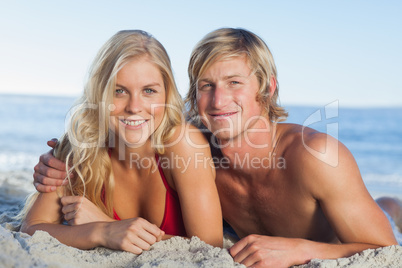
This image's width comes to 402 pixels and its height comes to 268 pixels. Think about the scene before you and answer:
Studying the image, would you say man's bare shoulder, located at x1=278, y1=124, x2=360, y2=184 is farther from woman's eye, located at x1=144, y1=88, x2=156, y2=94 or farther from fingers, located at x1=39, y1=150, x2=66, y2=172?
fingers, located at x1=39, y1=150, x2=66, y2=172

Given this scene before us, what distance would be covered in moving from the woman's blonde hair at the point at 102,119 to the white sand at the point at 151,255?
0.50 meters

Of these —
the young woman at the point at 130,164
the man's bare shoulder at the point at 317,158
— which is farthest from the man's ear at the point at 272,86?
the young woman at the point at 130,164

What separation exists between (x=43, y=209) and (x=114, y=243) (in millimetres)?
690

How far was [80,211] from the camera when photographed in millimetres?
2512

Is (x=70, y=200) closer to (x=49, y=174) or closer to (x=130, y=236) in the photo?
(x=49, y=174)

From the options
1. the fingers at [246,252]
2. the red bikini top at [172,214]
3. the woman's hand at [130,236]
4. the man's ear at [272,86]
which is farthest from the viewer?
the man's ear at [272,86]

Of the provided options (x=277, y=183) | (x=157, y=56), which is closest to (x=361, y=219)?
(x=277, y=183)

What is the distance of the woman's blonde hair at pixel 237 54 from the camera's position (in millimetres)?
2658

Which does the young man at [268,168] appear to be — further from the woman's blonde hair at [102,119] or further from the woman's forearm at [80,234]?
the woman's forearm at [80,234]

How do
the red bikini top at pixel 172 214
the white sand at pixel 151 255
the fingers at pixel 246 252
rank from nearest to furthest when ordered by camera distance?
1. the white sand at pixel 151 255
2. the fingers at pixel 246 252
3. the red bikini top at pixel 172 214

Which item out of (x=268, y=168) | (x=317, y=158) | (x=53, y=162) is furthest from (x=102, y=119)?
(x=317, y=158)

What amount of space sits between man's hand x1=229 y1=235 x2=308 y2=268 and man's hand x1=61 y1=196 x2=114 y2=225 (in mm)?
872

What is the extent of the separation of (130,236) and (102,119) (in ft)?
2.72

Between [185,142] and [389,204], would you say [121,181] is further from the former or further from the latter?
[389,204]
